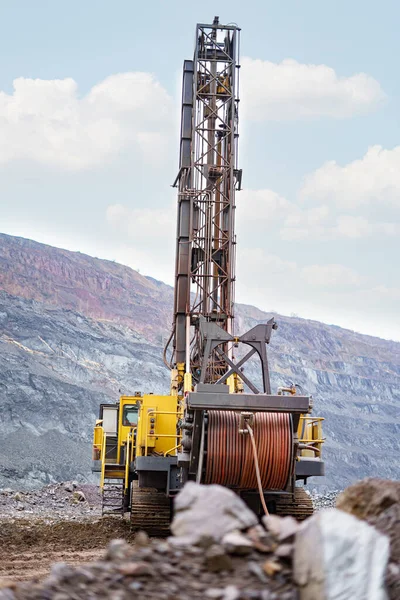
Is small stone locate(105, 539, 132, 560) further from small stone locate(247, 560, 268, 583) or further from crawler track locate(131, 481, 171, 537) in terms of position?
crawler track locate(131, 481, 171, 537)

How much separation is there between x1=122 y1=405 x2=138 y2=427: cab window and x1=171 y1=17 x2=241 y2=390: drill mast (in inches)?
54.4

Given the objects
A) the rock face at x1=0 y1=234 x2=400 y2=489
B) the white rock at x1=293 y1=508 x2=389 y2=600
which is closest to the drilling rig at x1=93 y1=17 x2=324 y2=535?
the white rock at x1=293 y1=508 x2=389 y2=600

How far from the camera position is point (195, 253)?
57.0 feet

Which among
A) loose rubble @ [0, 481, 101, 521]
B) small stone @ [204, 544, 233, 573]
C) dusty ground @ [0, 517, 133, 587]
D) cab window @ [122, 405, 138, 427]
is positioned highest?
cab window @ [122, 405, 138, 427]

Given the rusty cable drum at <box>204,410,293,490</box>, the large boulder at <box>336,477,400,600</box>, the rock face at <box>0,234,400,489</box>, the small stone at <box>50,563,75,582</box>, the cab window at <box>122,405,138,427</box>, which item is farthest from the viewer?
the rock face at <box>0,234,400,489</box>

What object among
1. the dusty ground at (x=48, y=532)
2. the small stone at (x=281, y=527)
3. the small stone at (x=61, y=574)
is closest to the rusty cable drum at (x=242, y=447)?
the dusty ground at (x=48, y=532)

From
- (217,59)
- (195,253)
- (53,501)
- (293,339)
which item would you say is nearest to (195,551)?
(195,253)

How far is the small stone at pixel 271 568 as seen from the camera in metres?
3.78

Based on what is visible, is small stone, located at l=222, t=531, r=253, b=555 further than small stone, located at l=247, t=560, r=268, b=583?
Yes

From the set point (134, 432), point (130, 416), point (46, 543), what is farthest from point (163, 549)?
point (130, 416)

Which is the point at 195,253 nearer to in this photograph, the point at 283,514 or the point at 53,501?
the point at 283,514

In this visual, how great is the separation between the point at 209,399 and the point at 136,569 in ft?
20.9

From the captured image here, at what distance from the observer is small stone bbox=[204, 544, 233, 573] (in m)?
3.78

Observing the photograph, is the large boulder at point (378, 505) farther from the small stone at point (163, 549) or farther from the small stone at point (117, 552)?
the small stone at point (117, 552)
